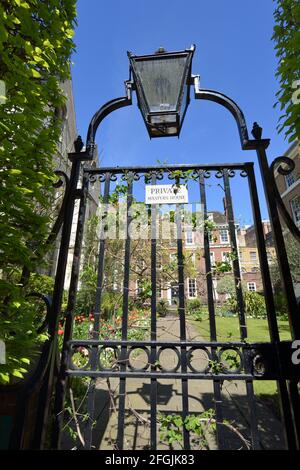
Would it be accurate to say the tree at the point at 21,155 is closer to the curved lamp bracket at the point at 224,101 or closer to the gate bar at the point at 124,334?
the gate bar at the point at 124,334

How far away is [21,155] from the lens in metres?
1.88

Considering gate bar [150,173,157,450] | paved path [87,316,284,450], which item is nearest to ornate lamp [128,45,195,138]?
gate bar [150,173,157,450]

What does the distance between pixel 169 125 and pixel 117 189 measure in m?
0.88

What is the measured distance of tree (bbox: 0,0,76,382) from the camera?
1.80 metres

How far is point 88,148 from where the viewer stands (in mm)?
2523

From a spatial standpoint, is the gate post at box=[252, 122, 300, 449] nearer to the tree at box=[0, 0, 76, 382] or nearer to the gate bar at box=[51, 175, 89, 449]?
the gate bar at box=[51, 175, 89, 449]

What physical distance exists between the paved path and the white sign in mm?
1299

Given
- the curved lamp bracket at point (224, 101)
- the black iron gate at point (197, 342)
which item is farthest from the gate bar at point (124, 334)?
the curved lamp bracket at point (224, 101)

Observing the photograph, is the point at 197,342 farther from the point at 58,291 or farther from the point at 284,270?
the point at 58,291

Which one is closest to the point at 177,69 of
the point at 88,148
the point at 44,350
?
the point at 88,148

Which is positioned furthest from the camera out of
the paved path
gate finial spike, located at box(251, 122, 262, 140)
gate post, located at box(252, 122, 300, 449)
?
the paved path

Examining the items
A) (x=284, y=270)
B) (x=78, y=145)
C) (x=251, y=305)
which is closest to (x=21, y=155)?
(x=78, y=145)
